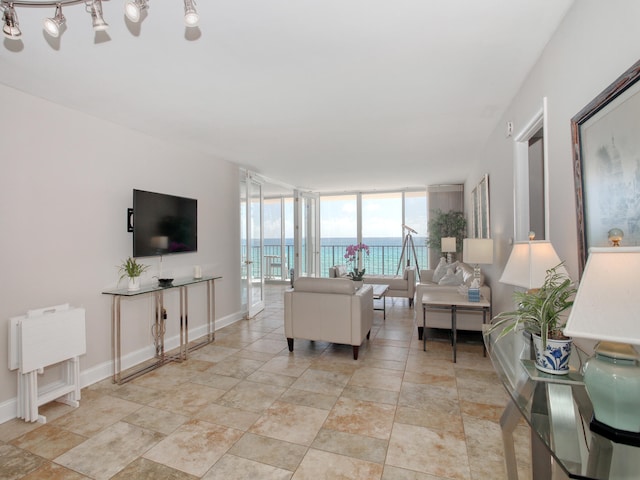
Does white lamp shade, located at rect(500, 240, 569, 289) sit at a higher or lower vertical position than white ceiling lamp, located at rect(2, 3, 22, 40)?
lower

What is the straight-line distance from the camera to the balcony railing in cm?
816

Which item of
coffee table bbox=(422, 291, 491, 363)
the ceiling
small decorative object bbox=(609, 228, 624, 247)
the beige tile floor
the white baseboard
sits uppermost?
the ceiling

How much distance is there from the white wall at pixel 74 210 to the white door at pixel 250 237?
1172 mm

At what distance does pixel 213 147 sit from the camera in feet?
13.3

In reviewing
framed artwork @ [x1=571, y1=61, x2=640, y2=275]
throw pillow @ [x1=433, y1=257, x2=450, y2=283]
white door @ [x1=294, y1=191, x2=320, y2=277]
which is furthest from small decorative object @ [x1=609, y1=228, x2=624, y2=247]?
white door @ [x1=294, y1=191, x2=320, y2=277]

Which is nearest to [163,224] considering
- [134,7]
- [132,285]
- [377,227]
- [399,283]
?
[132,285]

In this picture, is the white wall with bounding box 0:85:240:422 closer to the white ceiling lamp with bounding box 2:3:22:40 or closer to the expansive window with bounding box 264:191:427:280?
the white ceiling lamp with bounding box 2:3:22:40

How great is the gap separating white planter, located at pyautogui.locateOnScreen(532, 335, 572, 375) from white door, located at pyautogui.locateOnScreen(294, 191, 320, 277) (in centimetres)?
648

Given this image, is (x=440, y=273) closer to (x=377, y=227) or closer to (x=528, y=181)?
(x=377, y=227)

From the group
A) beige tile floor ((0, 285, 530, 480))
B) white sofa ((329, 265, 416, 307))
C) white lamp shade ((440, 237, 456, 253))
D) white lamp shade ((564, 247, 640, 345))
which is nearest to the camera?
white lamp shade ((564, 247, 640, 345))

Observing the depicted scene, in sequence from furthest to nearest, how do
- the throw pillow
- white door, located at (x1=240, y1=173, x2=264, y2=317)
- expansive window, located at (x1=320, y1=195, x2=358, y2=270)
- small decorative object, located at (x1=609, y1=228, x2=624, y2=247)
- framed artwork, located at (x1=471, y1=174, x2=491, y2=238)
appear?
expansive window, located at (x1=320, y1=195, x2=358, y2=270) → the throw pillow → white door, located at (x1=240, y1=173, x2=264, y2=317) → framed artwork, located at (x1=471, y1=174, x2=491, y2=238) → small decorative object, located at (x1=609, y1=228, x2=624, y2=247)

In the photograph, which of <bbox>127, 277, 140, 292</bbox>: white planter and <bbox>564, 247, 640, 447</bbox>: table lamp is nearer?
<bbox>564, 247, 640, 447</bbox>: table lamp

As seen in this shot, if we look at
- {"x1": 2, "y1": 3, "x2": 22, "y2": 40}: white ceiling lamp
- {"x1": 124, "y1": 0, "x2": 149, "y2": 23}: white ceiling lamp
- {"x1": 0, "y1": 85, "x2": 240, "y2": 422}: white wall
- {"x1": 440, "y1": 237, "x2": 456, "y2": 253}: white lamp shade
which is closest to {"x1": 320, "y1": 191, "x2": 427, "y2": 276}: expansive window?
{"x1": 440, "y1": 237, "x2": 456, "y2": 253}: white lamp shade

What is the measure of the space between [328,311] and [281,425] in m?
1.37
